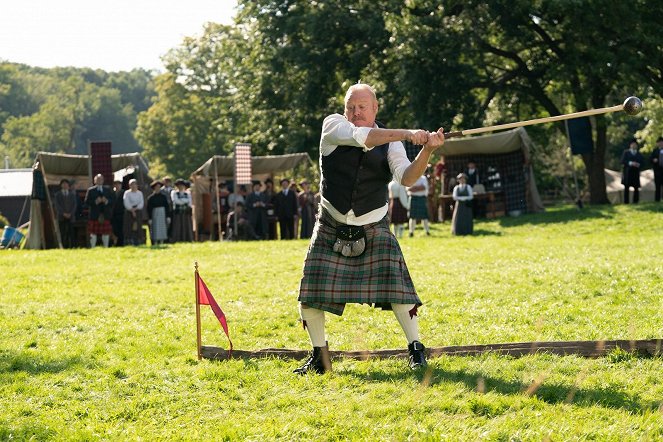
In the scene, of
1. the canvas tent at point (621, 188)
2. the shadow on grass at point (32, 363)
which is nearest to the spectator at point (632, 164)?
the canvas tent at point (621, 188)

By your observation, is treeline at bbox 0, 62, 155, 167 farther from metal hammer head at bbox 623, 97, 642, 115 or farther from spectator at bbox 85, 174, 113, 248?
metal hammer head at bbox 623, 97, 642, 115

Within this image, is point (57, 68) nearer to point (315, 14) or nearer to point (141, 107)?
point (141, 107)

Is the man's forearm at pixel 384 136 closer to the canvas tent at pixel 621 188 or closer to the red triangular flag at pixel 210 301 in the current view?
the red triangular flag at pixel 210 301

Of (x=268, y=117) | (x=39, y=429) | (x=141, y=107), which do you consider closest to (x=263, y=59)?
(x=268, y=117)

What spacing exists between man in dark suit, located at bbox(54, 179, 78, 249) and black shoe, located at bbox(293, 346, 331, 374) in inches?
589

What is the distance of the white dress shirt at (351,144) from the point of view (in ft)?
16.7

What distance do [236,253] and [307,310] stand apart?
10.0 meters

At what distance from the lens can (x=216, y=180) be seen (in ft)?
68.6

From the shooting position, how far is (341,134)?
5.13 metres

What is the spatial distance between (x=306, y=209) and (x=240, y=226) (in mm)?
1549

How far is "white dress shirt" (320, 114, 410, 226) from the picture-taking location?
5098mm

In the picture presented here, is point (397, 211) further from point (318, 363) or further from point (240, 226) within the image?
point (318, 363)

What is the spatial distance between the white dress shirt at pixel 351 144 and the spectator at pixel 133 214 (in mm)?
14344

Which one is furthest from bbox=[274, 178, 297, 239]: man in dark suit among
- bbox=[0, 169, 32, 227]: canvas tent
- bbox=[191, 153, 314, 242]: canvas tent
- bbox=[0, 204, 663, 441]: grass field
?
bbox=[0, 169, 32, 227]: canvas tent
